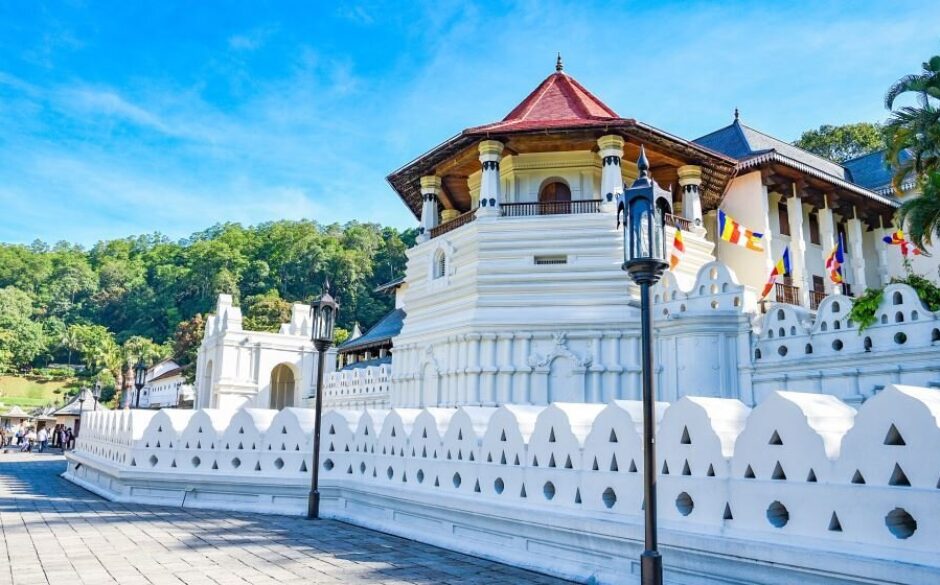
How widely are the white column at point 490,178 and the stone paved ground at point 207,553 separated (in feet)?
37.7

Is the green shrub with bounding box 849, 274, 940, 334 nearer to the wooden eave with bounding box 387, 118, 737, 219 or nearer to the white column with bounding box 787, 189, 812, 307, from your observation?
the wooden eave with bounding box 387, 118, 737, 219

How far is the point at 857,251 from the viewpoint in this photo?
2662cm

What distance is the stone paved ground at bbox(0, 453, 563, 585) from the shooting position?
21.2 feet

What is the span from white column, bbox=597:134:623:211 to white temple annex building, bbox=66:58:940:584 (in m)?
0.11

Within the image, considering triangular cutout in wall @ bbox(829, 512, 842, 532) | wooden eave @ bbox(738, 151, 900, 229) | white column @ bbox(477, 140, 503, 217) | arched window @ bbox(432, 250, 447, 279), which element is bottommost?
triangular cutout in wall @ bbox(829, 512, 842, 532)

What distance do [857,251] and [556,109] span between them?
13.6 metres

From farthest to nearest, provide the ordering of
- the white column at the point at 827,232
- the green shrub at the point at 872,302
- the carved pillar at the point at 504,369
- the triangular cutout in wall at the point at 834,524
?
the white column at the point at 827,232 < the carved pillar at the point at 504,369 < the green shrub at the point at 872,302 < the triangular cutout in wall at the point at 834,524

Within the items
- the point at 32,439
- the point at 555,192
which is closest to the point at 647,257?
the point at 555,192

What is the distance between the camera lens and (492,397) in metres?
18.4

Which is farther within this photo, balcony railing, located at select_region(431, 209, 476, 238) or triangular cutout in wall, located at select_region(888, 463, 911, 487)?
balcony railing, located at select_region(431, 209, 476, 238)

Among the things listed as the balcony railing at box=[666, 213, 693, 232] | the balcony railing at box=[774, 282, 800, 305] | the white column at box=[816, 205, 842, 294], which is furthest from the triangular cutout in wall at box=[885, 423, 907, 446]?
the white column at box=[816, 205, 842, 294]

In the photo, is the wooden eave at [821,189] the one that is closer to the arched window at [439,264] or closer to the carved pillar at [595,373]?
the carved pillar at [595,373]

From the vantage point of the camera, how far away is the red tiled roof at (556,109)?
19297 mm

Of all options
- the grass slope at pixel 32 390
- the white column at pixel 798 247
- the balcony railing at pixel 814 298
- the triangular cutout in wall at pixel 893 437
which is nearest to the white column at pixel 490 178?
the white column at pixel 798 247
